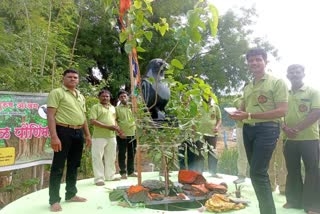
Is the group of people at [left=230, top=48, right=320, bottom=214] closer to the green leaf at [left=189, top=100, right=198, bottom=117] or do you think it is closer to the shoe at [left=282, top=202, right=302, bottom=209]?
the shoe at [left=282, top=202, right=302, bottom=209]

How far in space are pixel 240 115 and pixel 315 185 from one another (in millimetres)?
1217

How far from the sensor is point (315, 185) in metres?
3.38

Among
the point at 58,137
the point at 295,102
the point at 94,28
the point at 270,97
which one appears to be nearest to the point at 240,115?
the point at 270,97

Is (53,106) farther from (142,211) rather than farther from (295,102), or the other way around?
(295,102)

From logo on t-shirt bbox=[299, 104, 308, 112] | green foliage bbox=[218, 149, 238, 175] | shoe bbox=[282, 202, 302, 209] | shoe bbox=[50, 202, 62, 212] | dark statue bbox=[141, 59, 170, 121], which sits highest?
dark statue bbox=[141, 59, 170, 121]

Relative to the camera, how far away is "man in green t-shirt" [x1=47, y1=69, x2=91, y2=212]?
3424 millimetres

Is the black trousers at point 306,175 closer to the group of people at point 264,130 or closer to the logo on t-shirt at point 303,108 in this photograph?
the group of people at point 264,130

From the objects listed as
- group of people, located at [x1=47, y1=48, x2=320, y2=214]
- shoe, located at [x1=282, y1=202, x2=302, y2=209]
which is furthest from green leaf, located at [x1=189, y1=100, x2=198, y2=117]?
shoe, located at [x1=282, y1=202, x2=302, y2=209]

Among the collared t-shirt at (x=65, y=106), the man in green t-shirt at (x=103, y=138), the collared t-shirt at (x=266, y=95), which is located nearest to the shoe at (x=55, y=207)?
the collared t-shirt at (x=65, y=106)

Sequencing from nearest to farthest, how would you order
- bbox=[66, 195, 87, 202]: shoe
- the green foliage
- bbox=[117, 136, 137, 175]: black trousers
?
1. bbox=[66, 195, 87, 202]: shoe
2. bbox=[117, 136, 137, 175]: black trousers
3. the green foliage

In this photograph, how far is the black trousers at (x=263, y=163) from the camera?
287cm

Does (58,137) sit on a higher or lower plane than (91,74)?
lower

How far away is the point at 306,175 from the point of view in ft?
11.3

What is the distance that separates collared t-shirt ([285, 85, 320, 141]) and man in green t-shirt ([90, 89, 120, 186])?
2543 mm
